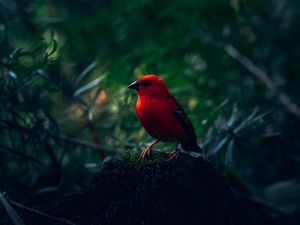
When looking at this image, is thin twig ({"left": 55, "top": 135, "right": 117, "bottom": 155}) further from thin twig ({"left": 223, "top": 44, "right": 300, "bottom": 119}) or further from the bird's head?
thin twig ({"left": 223, "top": 44, "right": 300, "bottom": 119})

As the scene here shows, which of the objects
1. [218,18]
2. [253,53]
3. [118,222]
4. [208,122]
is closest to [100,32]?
[218,18]

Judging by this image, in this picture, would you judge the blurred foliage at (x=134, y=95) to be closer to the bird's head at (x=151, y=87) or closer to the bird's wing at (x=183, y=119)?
the bird's wing at (x=183, y=119)

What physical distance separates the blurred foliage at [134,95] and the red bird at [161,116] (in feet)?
1.48

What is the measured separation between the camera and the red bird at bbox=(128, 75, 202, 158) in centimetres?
409

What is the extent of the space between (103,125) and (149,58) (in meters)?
0.95

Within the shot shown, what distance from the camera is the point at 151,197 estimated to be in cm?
323

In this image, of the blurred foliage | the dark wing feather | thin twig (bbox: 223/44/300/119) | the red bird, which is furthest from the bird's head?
thin twig (bbox: 223/44/300/119)

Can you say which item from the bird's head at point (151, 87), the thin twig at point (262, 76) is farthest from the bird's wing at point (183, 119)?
the thin twig at point (262, 76)

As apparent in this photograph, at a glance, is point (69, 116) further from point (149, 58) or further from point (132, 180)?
point (132, 180)

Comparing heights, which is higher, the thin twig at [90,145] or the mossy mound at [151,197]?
the thin twig at [90,145]

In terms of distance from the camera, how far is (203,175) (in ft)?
11.7

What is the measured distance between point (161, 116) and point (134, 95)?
1338mm

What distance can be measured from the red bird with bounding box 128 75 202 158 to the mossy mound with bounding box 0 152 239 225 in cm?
52

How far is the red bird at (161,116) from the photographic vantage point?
13.4 ft
